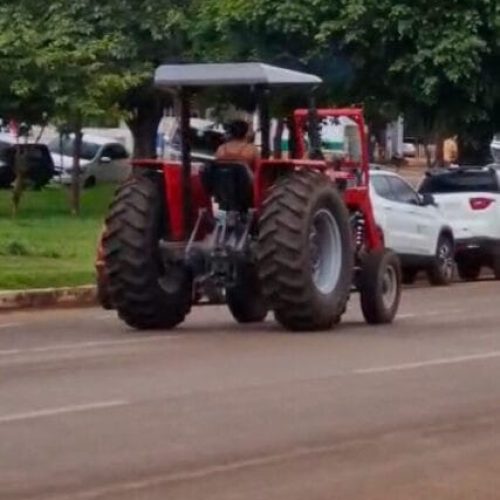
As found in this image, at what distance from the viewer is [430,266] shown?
29094mm

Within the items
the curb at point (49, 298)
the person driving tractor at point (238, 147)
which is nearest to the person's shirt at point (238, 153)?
the person driving tractor at point (238, 147)

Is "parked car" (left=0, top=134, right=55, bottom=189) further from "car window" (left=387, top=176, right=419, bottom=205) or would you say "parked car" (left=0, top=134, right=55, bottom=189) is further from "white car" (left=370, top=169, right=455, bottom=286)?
"car window" (left=387, top=176, right=419, bottom=205)

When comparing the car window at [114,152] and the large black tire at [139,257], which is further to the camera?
the car window at [114,152]

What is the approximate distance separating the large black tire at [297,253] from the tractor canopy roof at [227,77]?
913 millimetres

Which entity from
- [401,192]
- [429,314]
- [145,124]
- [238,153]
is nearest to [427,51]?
[401,192]

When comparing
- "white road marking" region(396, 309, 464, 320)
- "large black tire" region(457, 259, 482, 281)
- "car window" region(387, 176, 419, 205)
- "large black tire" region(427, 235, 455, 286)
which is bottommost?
"large black tire" region(457, 259, 482, 281)

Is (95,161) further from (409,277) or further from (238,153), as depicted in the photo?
(238,153)

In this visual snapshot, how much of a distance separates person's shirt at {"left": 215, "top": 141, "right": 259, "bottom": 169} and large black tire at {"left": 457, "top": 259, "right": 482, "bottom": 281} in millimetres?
13055

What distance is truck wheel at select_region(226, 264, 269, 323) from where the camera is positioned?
19250 millimetres

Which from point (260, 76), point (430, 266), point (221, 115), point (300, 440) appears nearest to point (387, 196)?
point (430, 266)

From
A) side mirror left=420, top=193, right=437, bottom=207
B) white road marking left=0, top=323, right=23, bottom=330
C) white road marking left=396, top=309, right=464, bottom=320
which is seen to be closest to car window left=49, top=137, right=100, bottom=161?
side mirror left=420, top=193, right=437, bottom=207

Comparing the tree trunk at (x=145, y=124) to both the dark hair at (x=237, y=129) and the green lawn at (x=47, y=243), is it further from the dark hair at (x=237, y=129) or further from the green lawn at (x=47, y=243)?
the dark hair at (x=237, y=129)

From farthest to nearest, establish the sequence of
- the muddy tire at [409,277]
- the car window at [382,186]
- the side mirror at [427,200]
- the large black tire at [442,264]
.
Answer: the muddy tire at [409,277]
the large black tire at [442,264]
the side mirror at [427,200]
the car window at [382,186]

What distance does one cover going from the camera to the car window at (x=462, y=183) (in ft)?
103
